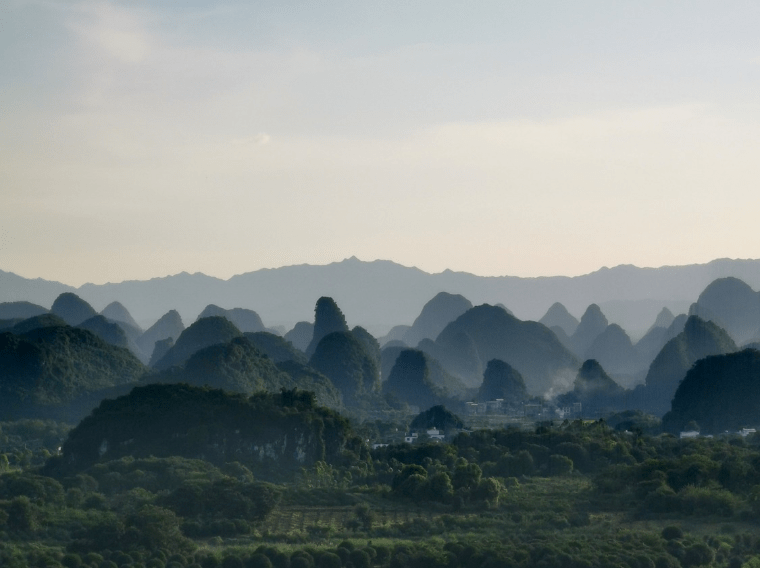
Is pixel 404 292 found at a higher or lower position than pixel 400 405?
higher

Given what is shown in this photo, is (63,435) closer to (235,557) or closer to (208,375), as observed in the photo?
(208,375)

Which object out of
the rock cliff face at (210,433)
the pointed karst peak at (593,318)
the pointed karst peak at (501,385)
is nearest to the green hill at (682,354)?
the pointed karst peak at (501,385)

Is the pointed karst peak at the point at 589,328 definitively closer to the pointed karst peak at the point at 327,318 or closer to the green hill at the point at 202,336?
the pointed karst peak at the point at 327,318

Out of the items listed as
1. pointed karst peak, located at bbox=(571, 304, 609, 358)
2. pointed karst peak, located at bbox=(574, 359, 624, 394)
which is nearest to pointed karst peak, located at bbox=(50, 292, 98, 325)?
pointed karst peak, located at bbox=(571, 304, 609, 358)

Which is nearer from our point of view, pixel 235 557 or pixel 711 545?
pixel 235 557

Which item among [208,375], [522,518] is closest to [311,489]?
[522,518]

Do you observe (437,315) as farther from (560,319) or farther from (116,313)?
(116,313)

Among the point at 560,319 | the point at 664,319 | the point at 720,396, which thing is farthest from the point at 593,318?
the point at 720,396

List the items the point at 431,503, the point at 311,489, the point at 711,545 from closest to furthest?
1. the point at 711,545
2. the point at 431,503
3. the point at 311,489

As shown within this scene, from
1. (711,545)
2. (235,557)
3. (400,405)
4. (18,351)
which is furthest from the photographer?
(400,405)
